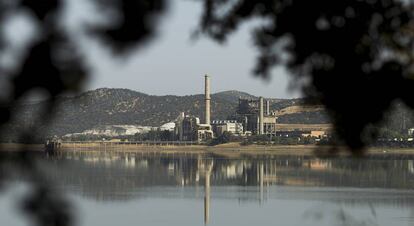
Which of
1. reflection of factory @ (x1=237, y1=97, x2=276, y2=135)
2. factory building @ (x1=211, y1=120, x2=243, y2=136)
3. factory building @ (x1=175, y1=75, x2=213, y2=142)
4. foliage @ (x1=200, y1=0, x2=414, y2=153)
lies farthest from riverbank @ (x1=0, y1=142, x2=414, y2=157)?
foliage @ (x1=200, y1=0, x2=414, y2=153)

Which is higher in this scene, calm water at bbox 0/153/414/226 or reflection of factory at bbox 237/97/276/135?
reflection of factory at bbox 237/97/276/135

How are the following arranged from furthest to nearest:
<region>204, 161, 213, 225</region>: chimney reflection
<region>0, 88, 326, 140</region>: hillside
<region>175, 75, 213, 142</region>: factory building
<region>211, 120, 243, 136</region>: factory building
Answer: <region>0, 88, 326, 140</region>: hillside
<region>211, 120, 243, 136</region>: factory building
<region>175, 75, 213, 142</region>: factory building
<region>204, 161, 213, 225</region>: chimney reflection

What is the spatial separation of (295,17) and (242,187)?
4409 cm

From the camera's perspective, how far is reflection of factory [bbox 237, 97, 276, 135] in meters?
121

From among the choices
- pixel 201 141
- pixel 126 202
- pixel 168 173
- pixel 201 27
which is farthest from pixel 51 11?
pixel 201 141

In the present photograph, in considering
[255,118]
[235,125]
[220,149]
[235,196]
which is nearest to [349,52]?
[235,196]

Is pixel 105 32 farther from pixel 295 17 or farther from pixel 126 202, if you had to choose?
pixel 126 202

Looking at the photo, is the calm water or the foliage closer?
the foliage

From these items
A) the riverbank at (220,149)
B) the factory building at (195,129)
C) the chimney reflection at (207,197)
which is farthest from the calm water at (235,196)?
the factory building at (195,129)

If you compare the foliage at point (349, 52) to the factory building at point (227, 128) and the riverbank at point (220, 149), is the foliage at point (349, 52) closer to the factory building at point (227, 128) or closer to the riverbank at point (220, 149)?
the riverbank at point (220, 149)

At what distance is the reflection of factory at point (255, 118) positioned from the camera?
398 feet

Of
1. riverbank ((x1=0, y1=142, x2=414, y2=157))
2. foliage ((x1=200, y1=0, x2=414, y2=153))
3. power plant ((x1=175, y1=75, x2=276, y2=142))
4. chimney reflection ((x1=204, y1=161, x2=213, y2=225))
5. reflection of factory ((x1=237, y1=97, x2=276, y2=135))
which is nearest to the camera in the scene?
foliage ((x1=200, y1=0, x2=414, y2=153))

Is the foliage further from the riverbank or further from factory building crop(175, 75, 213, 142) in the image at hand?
factory building crop(175, 75, 213, 142)

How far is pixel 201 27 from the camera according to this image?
331 centimetres
